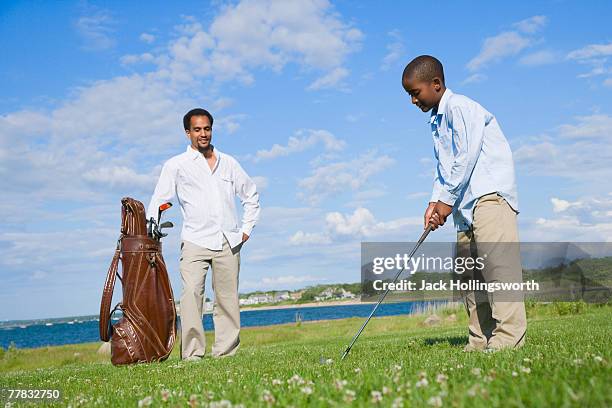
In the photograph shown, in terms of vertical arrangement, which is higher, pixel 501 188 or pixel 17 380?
pixel 501 188

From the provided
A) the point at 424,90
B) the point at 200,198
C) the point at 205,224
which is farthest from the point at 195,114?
the point at 424,90

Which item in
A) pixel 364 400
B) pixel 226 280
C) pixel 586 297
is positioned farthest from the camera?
pixel 586 297

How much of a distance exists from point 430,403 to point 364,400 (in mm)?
479

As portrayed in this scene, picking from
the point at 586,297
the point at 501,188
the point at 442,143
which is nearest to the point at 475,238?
the point at 501,188

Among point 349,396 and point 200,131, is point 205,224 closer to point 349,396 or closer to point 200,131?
point 200,131

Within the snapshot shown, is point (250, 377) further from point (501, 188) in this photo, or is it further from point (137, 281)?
point (137, 281)

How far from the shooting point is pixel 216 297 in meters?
9.21

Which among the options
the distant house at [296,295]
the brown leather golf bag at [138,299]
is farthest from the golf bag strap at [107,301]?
the distant house at [296,295]

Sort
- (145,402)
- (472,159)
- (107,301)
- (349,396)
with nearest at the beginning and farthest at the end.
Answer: (349,396) → (145,402) → (472,159) → (107,301)

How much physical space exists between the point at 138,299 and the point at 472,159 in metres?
5.20

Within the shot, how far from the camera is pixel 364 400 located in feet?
10.9

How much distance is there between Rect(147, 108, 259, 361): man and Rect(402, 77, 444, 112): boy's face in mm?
3608

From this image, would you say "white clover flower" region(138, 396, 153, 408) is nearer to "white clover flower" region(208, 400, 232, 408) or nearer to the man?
"white clover flower" region(208, 400, 232, 408)

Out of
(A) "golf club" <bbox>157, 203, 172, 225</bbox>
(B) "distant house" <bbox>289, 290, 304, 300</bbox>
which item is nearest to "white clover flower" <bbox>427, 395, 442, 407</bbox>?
(A) "golf club" <bbox>157, 203, 172, 225</bbox>
